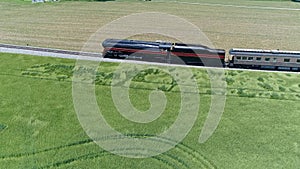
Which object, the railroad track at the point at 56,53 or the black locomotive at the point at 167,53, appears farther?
the railroad track at the point at 56,53

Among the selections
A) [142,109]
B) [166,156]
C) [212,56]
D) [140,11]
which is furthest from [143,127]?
[140,11]

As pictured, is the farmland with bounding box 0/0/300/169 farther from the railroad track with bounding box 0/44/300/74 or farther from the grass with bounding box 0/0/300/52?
the railroad track with bounding box 0/44/300/74

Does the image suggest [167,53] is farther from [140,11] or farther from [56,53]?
[140,11]

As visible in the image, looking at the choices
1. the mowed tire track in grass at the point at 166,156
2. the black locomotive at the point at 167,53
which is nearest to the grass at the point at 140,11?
the black locomotive at the point at 167,53

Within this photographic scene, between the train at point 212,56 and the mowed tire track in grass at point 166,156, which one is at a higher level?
the train at point 212,56

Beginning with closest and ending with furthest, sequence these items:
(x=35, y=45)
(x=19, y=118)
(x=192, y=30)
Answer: (x=19, y=118)
(x=35, y=45)
(x=192, y=30)

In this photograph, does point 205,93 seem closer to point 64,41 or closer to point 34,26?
point 64,41

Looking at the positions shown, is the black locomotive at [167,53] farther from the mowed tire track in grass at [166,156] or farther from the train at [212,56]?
the mowed tire track in grass at [166,156]

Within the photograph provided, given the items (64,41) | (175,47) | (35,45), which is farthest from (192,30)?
(35,45)
